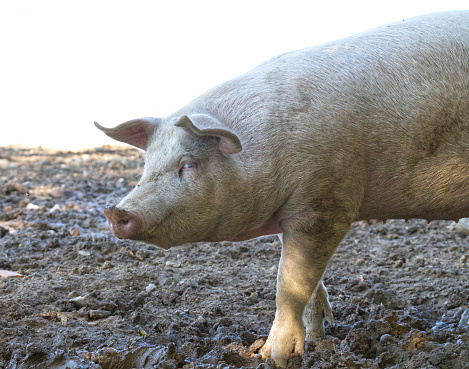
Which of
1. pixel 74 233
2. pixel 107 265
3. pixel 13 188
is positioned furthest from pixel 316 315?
pixel 13 188

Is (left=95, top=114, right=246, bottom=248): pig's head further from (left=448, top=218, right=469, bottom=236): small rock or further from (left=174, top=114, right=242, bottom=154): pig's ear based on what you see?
(left=448, top=218, right=469, bottom=236): small rock

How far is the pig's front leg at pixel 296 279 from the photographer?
11.3ft

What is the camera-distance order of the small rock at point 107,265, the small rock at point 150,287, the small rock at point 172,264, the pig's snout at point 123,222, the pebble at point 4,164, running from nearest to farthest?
the pig's snout at point 123,222, the small rock at point 150,287, the small rock at point 107,265, the small rock at point 172,264, the pebble at point 4,164

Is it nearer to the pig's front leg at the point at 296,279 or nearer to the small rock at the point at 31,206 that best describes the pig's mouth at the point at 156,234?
the pig's front leg at the point at 296,279

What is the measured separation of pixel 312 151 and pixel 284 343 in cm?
115

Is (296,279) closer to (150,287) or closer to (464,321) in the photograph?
(464,321)

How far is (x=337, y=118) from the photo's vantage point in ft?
11.0

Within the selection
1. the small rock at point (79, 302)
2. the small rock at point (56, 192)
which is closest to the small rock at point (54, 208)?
the small rock at point (56, 192)

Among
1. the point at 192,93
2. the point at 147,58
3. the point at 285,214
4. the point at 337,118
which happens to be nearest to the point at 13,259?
the point at 285,214

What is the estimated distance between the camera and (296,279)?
11.4 ft

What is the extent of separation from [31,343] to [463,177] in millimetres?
2660

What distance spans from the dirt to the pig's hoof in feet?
0.24

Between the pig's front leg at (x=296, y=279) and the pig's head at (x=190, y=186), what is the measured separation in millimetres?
401

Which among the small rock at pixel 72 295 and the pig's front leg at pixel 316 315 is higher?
the small rock at pixel 72 295
